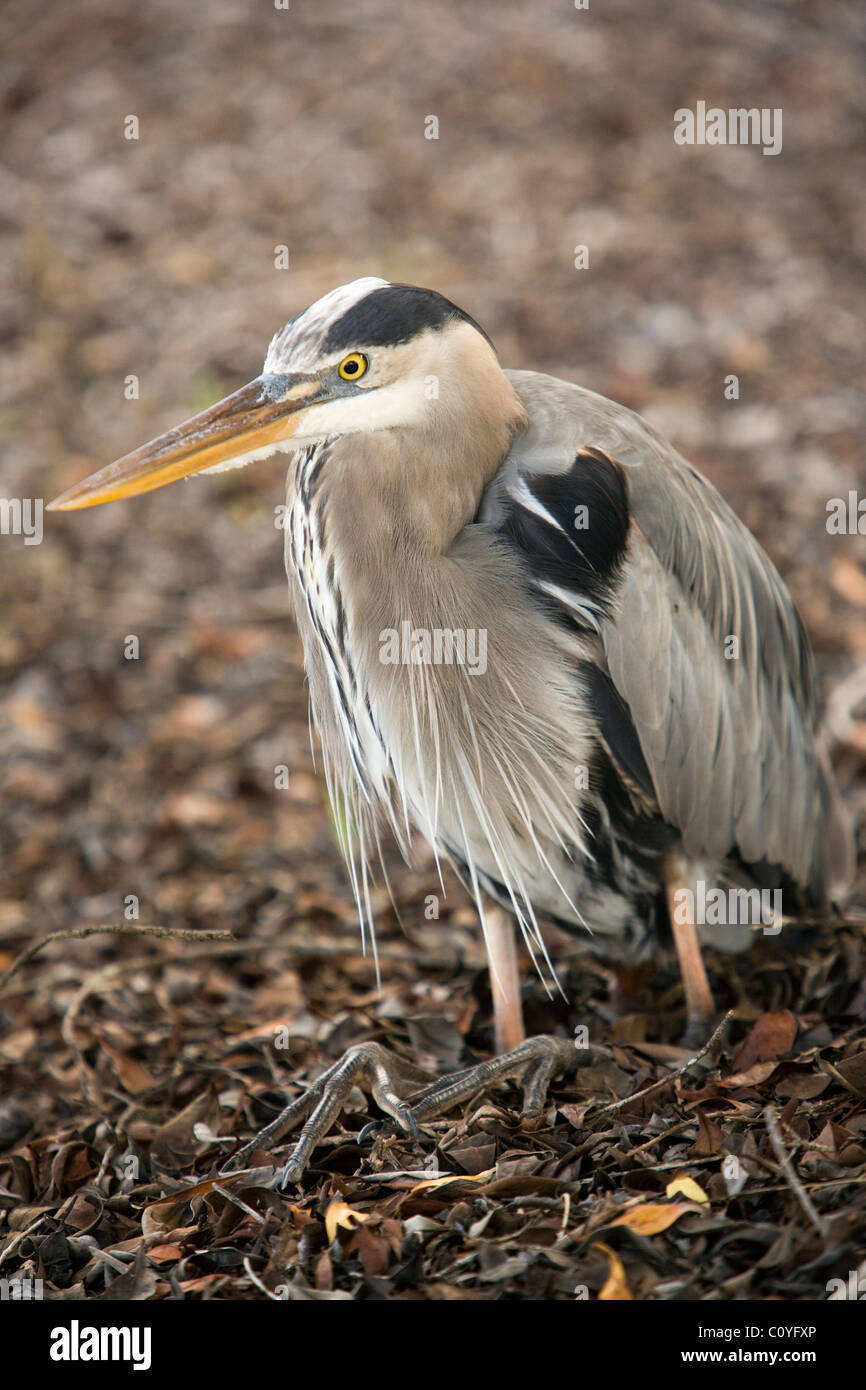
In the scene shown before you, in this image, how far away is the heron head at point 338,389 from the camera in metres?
2.48

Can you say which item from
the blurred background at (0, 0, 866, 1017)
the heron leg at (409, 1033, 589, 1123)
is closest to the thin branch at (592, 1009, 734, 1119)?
the heron leg at (409, 1033, 589, 1123)

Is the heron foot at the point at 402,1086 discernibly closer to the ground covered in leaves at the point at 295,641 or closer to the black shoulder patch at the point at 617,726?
the ground covered in leaves at the point at 295,641

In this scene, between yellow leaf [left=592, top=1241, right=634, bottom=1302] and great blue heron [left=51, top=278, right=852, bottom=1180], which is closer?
yellow leaf [left=592, top=1241, right=634, bottom=1302]

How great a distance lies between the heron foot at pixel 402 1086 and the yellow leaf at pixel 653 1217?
18.6 inches

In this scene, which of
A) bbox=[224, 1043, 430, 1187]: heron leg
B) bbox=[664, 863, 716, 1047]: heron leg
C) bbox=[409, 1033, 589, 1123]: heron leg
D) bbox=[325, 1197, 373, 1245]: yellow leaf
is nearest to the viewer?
bbox=[325, 1197, 373, 1245]: yellow leaf

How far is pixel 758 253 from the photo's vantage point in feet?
22.3

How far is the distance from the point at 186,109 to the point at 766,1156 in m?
7.45

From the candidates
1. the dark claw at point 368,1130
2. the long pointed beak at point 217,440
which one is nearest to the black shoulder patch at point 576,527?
the long pointed beak at point 217,440

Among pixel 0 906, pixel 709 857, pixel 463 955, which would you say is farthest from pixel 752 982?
pixel 0 906

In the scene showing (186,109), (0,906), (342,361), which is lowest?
(0,906)

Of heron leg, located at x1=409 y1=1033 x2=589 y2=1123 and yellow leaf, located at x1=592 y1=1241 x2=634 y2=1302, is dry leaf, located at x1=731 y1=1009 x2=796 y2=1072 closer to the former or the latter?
heron leg, located at x1=409 y1=1033 x2=589 y2=1123

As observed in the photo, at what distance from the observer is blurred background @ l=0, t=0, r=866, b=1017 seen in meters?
4.56

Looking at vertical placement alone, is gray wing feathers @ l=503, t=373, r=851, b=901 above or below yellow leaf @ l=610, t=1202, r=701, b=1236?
Answer: above
